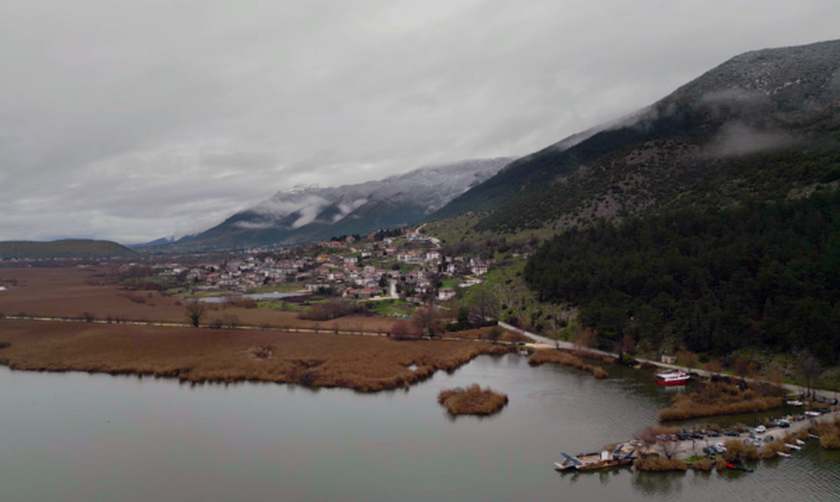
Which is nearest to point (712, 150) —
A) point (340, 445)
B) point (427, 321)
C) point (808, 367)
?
point (427, 321)

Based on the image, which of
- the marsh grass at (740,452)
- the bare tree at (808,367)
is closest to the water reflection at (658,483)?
the marsh grass at (740,452)

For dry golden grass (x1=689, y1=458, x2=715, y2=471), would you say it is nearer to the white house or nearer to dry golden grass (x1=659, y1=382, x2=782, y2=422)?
dry golden grass (x1=659, y1=382, x2=782, y2=422)

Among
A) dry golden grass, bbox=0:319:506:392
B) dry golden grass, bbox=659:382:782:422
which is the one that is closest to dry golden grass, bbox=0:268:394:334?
dry golden grass, bbox=0:319:506:392

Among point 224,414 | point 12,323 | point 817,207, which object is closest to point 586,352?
point 817,207

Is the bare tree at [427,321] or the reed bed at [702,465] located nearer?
the reed bed at [702,465]

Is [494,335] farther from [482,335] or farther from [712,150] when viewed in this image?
[712,150]

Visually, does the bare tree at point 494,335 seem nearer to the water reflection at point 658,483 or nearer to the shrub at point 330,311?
the shrub at point 330,311
